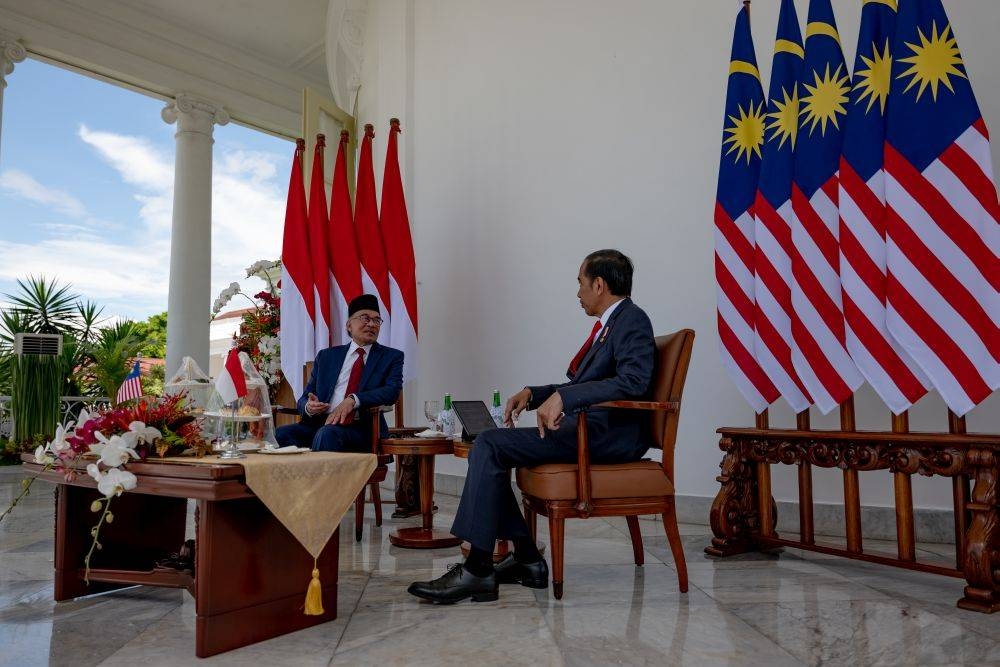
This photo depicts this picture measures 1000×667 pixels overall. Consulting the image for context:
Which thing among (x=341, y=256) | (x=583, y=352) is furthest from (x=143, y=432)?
(x=341, y=256)

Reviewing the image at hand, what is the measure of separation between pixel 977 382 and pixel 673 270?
1892mm

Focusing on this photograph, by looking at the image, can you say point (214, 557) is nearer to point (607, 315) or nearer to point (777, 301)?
point (607, 315)

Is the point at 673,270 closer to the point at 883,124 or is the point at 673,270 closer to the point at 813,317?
the point at 813,317

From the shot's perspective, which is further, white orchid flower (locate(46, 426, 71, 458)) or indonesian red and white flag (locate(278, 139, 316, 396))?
indonesian red and white flag (locate(278, 139, 316, 396))

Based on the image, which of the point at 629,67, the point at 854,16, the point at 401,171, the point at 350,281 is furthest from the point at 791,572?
the point at 401,171

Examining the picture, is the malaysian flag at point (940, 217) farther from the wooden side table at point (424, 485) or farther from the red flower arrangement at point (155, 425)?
the red flower arrangement at point (155, 425)

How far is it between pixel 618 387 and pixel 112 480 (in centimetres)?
163

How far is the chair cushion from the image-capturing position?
7.78 feet

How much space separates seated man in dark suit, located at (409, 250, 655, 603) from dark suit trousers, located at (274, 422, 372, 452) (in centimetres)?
122

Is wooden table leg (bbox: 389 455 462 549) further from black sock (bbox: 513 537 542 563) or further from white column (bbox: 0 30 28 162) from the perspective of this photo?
white column (bbox: 0 30 28 162)

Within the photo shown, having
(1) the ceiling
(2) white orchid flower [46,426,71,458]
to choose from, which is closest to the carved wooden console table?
(2) white orchid flower [46,426,71,458]

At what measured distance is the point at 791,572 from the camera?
2.79 m

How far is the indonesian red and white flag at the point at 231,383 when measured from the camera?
2.13m

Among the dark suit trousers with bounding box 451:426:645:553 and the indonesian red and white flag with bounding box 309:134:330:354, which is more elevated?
the indonesian red and white flag with bounding box 309:134:330:354
